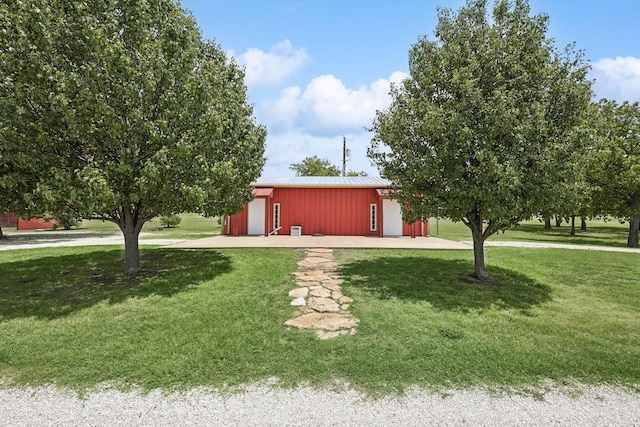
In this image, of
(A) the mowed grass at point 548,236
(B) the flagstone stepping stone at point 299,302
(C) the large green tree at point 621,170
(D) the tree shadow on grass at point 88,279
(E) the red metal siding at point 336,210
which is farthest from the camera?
(A) the mowed grass at point 548,236

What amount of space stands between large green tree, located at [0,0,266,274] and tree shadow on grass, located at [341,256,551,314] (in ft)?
13.7

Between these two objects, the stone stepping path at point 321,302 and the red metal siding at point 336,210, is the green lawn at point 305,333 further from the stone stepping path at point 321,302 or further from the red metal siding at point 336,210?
the red metal siding at point 336,210

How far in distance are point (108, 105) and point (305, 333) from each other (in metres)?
5.36

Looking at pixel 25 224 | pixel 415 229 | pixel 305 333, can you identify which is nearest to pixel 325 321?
pixel 305 333

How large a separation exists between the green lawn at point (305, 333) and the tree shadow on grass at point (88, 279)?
48 millimetres

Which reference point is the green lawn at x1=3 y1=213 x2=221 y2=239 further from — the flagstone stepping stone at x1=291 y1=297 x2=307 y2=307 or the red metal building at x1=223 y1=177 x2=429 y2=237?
the flagstone stepping stone at x1=291 y1=297 x2=307 y2=307

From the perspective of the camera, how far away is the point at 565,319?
5793 mm

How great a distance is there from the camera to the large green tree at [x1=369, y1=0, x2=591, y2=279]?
21.1ft

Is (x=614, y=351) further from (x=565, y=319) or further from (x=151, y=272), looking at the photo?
(x=151, y=272)

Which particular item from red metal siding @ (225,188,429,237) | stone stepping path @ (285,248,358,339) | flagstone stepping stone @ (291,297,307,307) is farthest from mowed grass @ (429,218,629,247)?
flagstone stepping stone @ (291,297,307,307)

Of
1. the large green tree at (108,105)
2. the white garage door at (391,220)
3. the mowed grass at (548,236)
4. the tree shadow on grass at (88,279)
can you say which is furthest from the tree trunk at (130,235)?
the white garage door at (391,220)

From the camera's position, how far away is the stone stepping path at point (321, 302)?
5.13 m

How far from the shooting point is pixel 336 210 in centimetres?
1767

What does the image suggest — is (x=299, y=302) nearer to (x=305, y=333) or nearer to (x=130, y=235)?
(x=305, y=333)
